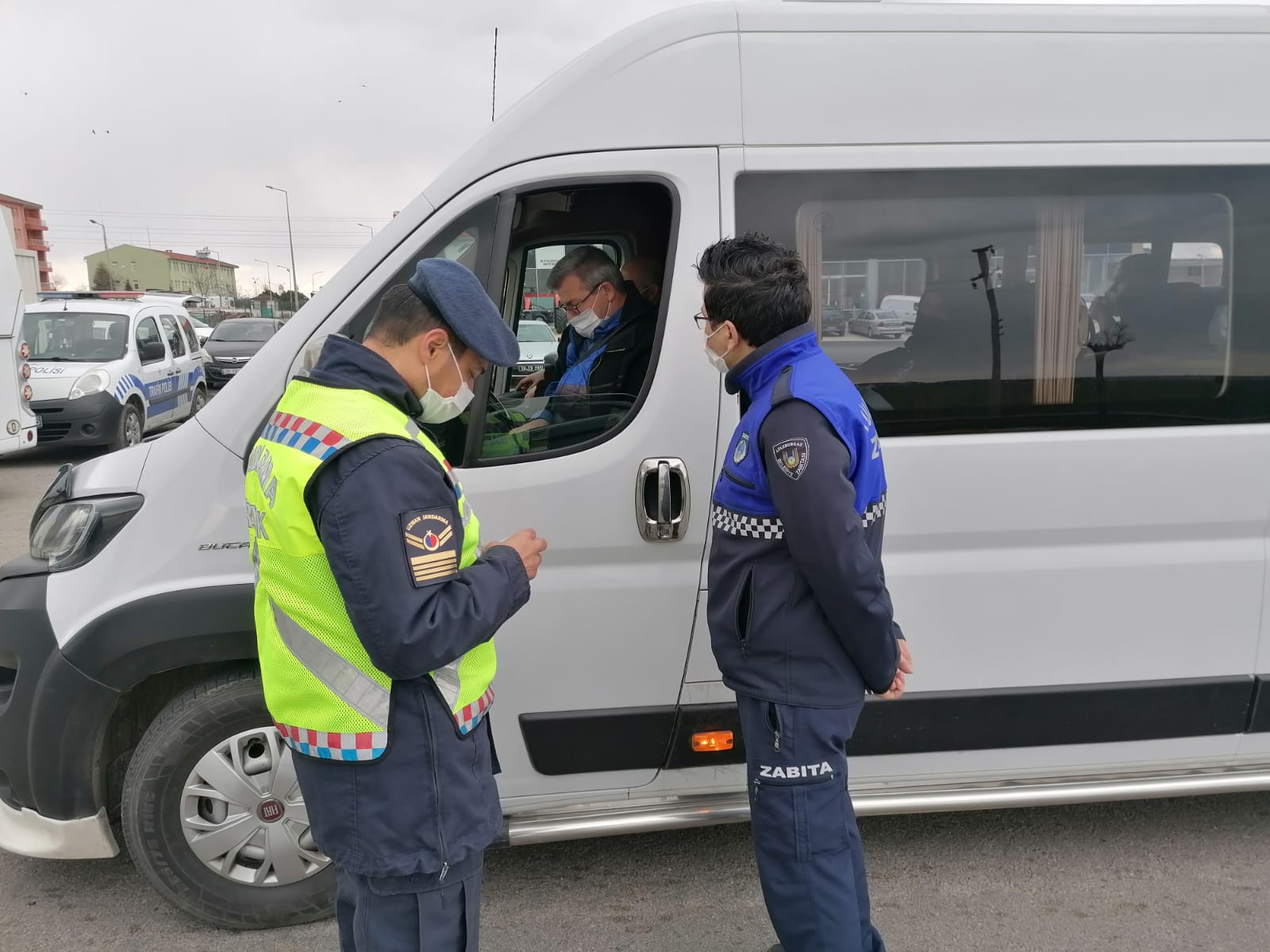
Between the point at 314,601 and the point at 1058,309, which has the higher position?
the point at 1058,309

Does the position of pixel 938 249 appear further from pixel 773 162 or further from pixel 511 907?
pixel 511 907

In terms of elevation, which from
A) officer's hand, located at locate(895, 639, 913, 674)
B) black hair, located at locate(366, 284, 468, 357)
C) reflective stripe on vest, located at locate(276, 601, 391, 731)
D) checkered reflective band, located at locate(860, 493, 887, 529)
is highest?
black hair, located at locate(366, 284, 468, 357)

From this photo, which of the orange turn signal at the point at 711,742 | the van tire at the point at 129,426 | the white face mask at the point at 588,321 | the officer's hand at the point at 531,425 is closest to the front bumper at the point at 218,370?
the van tire at the point at 129,426

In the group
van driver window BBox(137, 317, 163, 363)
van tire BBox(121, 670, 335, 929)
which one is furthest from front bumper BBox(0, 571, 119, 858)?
van driver window BBox(137, 317, 163, 363)

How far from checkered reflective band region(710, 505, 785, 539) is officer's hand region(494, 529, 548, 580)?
50cm

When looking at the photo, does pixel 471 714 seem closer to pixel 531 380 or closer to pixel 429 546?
pixel 429 546

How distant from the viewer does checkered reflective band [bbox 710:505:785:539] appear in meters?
2.08

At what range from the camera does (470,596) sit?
1.63 metres

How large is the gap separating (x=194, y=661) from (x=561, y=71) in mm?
1939

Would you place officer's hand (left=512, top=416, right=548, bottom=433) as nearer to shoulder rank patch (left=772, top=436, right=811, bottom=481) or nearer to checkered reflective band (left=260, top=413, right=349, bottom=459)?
shoulder rank patch (left=772, top=436, right=811, bottom=481)

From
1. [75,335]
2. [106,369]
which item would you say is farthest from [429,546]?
[75,335]

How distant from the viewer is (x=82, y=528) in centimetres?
261

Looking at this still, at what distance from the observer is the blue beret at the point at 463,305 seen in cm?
167

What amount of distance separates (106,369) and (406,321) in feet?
36.9
